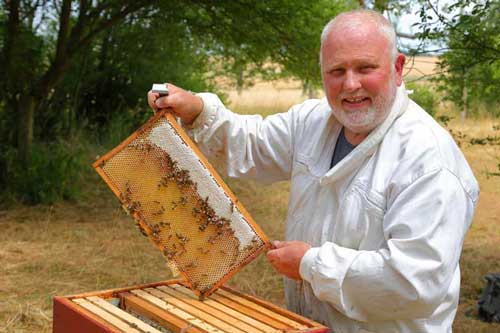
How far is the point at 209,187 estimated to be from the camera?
97.0 inches

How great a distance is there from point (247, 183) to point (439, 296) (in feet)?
27.0

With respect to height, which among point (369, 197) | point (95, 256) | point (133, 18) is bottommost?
point (95, 256)

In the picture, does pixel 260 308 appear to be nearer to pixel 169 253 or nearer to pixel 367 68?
pixel 169 253

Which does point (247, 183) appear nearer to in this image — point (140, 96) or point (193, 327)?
point (140, 96)

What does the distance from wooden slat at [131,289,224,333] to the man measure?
0.33 metres

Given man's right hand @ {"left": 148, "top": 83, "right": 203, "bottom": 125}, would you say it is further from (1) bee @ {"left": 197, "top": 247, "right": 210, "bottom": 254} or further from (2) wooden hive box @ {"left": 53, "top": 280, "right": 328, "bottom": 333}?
(2) wooden hive box @ {"left": 53, "top": 280, "right": 328, "bottom": 333}

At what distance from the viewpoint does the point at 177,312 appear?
2.29 metres

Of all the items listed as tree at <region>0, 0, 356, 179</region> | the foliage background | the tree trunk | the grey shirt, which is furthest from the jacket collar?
the tree trunk

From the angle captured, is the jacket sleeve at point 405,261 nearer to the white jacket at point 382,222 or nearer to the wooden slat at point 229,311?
the white jacket at point 382,222

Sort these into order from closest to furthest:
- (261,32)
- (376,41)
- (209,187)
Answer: (376,41)
(209,187)
(261,32)

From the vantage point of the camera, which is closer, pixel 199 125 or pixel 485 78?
pixel 199 125

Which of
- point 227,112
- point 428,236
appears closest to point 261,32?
point 227,112

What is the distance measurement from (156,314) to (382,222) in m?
0.80

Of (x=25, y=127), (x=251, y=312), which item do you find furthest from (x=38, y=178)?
(x=251, y=312)
